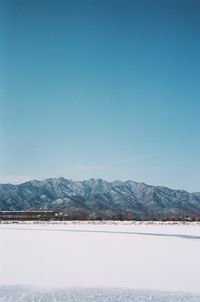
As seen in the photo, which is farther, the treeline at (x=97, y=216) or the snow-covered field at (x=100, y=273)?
the treeline at (x=97, y=216)

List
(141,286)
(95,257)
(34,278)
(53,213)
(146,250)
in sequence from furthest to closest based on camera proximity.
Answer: (53,213), (146,250), (95,257), (34,278), (141,286)

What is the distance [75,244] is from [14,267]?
507 cm

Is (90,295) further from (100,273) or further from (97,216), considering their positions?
(97,216)

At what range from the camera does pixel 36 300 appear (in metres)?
7.45

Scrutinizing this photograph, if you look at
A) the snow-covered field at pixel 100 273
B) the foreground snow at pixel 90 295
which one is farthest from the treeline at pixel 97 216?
the foreground snow at pixel 90 295

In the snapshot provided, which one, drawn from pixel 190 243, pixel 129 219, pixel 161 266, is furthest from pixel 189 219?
pixel 161 266

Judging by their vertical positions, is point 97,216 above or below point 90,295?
above

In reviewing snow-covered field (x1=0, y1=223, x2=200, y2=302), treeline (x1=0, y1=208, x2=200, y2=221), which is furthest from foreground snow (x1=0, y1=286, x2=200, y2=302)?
treeline (x1=0, y1=208, x2=200, y2=221)

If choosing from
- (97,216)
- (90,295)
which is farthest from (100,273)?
(97,216)

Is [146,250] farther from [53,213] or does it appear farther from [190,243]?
[53,213]

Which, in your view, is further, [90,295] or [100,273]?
[100,273]

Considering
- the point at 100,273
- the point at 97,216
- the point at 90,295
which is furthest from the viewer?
the point at 97,216

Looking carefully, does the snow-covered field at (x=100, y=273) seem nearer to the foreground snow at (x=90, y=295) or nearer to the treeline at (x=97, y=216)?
the foreground snow at (x=90, y=295)

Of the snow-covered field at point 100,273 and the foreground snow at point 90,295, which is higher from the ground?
the snow-covered field at point 100,273
